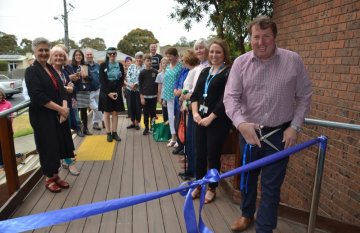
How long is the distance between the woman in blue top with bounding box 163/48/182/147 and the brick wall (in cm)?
202

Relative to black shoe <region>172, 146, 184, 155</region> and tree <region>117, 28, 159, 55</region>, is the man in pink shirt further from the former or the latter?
tree <region>117, 28, 159, 55</region>

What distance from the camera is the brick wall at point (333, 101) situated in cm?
295

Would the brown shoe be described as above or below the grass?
above

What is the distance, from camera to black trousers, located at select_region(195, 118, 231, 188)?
3033 millimetres

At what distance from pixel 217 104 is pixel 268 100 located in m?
0.80

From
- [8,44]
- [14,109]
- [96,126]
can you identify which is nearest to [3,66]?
[8,44]

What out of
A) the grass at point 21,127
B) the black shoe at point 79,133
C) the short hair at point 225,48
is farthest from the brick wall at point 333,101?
the grass at point 21,127

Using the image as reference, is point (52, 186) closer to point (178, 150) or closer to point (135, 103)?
point (178, 150)

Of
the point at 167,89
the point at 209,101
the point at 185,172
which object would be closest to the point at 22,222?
the point at 209,101

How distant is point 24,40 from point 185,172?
3175 inches

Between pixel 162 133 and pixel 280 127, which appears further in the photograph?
pixel 162 133

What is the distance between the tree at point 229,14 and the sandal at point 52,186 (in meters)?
3.32

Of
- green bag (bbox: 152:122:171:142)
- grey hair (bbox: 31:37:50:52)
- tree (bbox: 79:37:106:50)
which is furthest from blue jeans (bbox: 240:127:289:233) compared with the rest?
tree (bbox: 79:37:106:50)

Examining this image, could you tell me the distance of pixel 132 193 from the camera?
3.56 m
